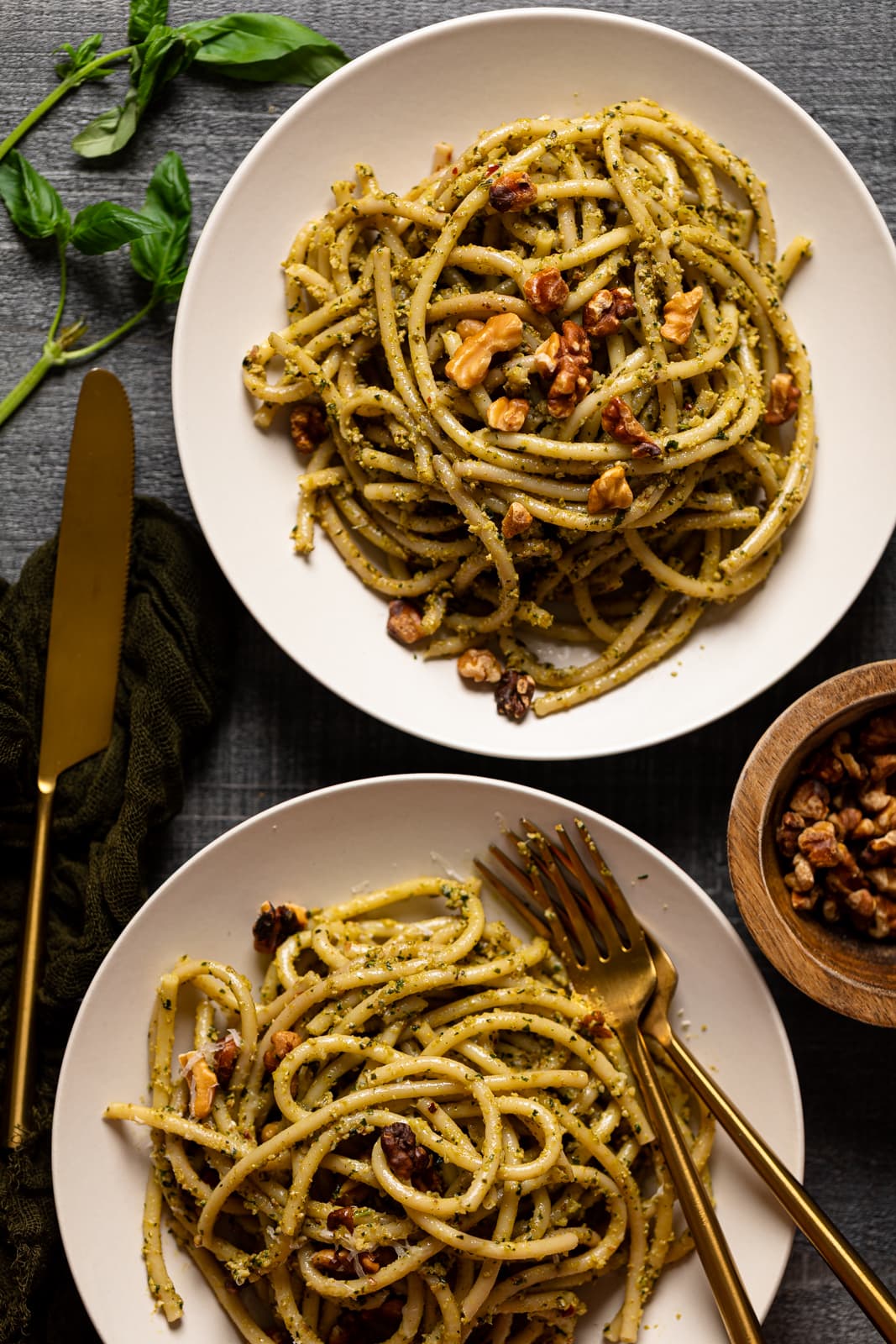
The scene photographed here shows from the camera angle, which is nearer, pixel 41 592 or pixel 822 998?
pixel 822 998

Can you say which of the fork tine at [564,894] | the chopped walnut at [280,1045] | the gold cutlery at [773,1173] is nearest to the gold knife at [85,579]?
the chopped walnut at [280,1045]

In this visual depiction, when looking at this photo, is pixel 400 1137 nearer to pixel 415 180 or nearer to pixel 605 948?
pixel 605 948

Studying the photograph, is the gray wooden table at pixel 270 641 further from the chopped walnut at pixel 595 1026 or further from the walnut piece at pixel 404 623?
the chopped walnut at pixel 595 1026

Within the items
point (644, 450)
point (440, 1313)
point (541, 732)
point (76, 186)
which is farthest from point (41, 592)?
point (440, 1313)

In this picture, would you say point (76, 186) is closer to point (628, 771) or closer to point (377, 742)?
point (377, 742)

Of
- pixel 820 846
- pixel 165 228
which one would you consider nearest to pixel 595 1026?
pixel 820 846

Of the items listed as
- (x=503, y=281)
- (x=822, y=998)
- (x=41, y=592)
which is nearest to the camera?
(x=822, y=998)

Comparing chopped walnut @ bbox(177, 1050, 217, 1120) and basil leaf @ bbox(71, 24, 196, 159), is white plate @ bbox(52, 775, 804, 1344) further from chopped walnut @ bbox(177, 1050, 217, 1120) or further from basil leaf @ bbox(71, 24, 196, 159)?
basil leaf @ bbox(71, 24, 196, 159)
